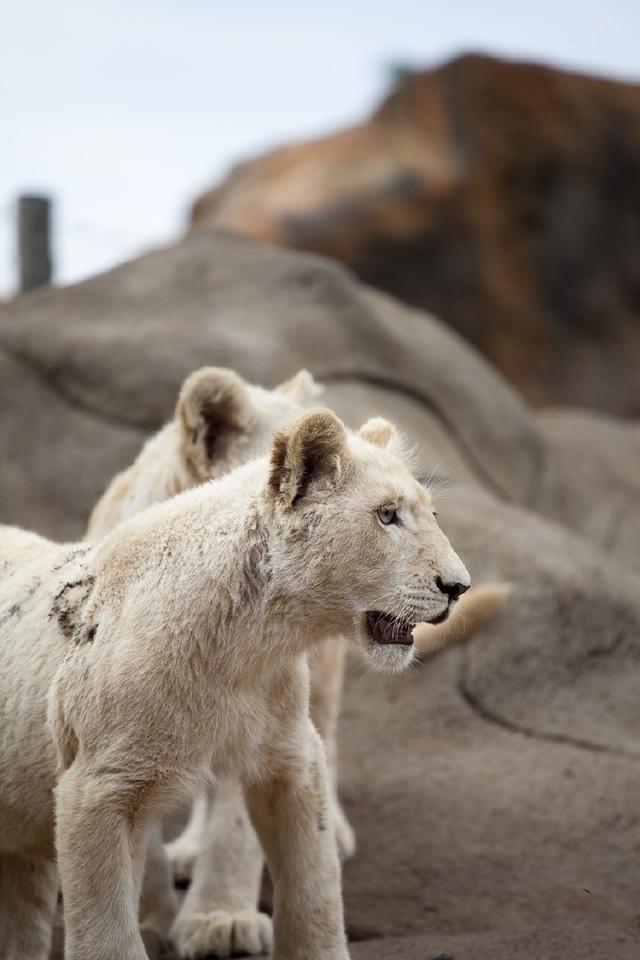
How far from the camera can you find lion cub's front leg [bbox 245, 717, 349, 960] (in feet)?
12.1

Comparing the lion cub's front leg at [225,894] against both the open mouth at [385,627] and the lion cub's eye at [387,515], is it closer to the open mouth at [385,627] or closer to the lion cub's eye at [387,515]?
the open mouth at [385,627]

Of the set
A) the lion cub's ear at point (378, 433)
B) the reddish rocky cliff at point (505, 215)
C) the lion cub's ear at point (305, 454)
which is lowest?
the reddish rocky cliff at point (505, 215)

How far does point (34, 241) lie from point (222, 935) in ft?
22.0

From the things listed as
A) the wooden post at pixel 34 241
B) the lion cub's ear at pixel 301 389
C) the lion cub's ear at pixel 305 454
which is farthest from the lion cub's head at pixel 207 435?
the wooden post at pixel 34 241

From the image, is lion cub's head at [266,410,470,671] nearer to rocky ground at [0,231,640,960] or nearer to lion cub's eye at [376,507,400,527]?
lion cub's eye at [376,507,400,527]

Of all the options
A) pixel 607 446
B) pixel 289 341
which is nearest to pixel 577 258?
pixel 607 446

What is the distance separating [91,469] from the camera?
8.59 m

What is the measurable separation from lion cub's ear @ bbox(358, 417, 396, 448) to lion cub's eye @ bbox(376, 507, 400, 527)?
346mm

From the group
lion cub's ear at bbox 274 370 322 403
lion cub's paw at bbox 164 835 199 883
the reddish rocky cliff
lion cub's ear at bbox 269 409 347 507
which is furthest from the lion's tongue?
the reddish rocky cliff

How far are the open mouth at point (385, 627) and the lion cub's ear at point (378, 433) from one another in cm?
51

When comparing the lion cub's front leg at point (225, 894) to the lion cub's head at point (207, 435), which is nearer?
the lion cub's front leg at point (225, 894)

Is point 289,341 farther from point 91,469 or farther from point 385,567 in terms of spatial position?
point 385,567

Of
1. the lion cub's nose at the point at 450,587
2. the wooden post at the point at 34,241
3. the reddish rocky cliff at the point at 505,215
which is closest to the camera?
the lion cub's nose at the point at 450,587

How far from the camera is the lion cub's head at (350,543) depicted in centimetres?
336
